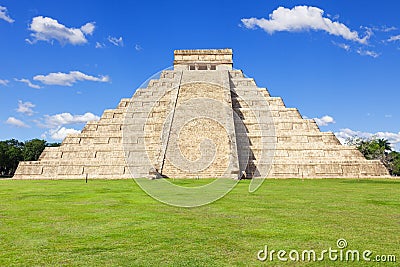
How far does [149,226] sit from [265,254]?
279 cm

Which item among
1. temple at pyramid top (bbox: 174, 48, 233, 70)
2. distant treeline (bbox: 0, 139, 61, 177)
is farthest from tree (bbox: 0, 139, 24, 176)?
temple at pyramid top (bbox: 174, 48, 233, 70)

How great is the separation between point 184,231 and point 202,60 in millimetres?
38882

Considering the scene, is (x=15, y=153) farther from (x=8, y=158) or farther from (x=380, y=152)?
(x=380, y=152)

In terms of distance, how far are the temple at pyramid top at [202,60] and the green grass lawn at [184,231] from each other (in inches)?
1372

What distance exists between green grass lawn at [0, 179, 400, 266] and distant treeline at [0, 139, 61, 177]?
46930mm

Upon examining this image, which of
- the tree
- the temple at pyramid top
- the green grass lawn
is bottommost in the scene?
the green grass lawn

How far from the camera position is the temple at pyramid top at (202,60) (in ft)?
147

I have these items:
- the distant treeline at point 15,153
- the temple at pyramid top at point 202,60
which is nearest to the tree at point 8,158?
the distant treeline at point 15,153

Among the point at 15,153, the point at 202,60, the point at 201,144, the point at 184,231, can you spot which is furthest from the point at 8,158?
the point at 184,231

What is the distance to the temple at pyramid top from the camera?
44.8 meters

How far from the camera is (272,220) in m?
8.27

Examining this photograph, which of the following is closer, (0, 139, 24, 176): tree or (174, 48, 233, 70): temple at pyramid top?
(174, 48, 233, 70): temple at pyramid top

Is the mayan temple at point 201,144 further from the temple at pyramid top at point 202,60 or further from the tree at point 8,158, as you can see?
the tree at point 8,158

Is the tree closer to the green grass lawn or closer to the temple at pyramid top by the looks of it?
the temple at pyramid top
